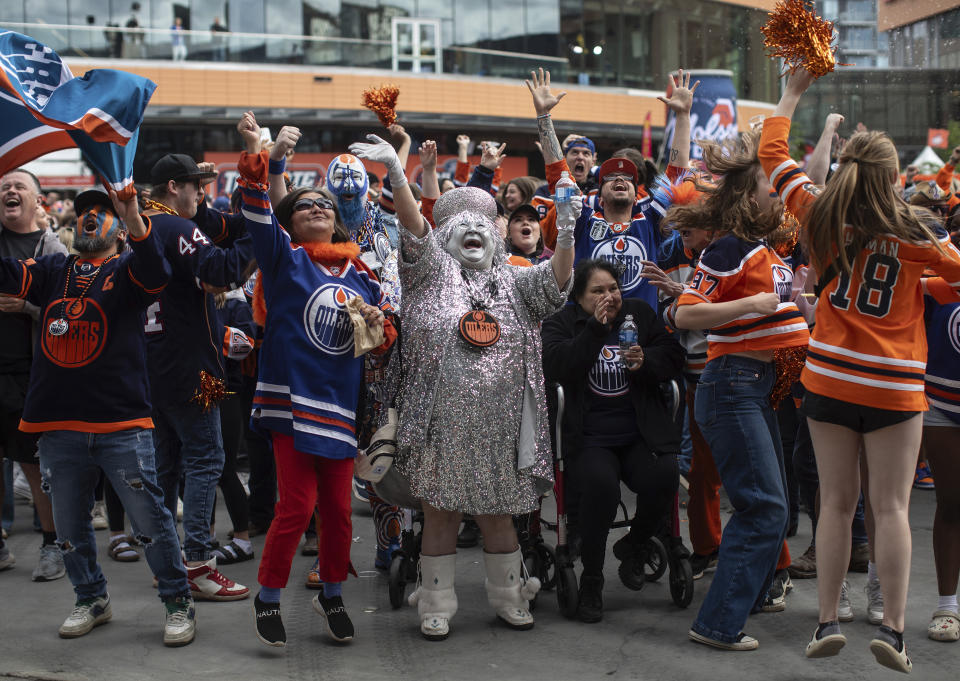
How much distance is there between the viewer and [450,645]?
501cm

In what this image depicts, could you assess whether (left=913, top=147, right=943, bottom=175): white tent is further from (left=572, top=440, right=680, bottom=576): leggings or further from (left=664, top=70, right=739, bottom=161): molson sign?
(left=572, top=440, right=680, bottom=576): leggings

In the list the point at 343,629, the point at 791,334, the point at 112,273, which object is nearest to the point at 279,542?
the point at 343,629

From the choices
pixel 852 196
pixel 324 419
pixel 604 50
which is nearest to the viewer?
pixel 852 196

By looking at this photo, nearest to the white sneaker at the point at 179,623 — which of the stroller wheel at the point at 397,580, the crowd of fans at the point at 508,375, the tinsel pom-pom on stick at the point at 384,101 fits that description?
the crowd of fans at the point at 508,375

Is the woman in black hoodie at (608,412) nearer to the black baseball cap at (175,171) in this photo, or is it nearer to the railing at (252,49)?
the black baseball cap at (175,171)

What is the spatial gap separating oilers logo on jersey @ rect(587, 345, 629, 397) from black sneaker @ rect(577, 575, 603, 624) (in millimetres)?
977

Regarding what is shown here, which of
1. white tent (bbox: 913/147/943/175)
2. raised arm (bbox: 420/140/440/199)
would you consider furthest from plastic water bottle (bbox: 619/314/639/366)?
white tent (bbox: 913/147/943/175)

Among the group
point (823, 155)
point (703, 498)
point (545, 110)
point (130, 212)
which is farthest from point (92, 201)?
point (823, 155)

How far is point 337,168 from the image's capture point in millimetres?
5758

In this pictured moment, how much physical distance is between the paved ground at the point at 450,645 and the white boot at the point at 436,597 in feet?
0.24

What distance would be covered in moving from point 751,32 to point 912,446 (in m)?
36.1

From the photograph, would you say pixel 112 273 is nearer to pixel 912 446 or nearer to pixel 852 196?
pixel 852 196

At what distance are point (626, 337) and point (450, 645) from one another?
5.81 feet

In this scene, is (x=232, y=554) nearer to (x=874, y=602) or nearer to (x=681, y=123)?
(x=874, y=602)
